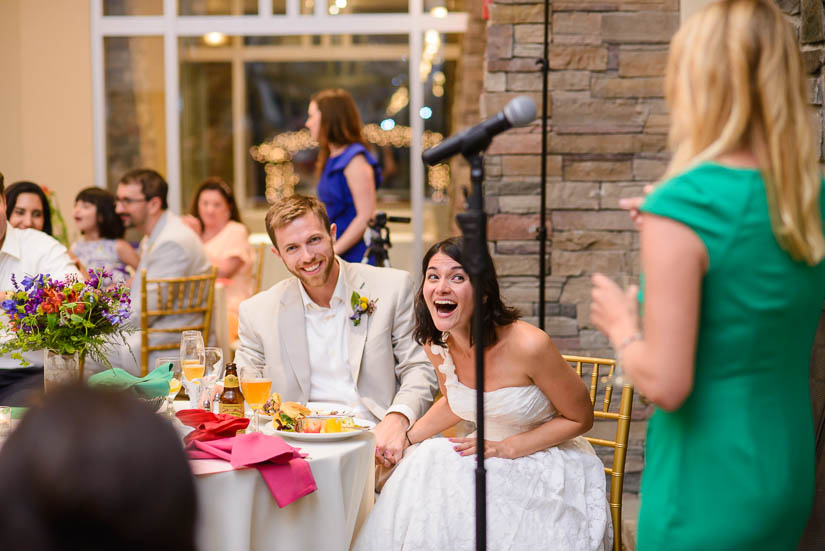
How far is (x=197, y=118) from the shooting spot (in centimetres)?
752

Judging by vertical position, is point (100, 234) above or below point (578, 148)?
below

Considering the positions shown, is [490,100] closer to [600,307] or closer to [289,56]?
[600,307]

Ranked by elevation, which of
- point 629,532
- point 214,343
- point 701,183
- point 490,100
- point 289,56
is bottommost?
point 629,532

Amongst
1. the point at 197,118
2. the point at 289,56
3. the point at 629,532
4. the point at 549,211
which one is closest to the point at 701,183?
the point at 629,532

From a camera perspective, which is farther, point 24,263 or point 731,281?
point 24,263

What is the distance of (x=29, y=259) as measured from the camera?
304 centimetres

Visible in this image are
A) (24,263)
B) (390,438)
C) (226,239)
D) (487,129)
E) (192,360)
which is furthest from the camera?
(226,239)

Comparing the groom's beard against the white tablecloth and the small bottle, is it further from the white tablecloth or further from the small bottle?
the white tablecloth

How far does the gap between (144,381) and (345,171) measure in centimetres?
241

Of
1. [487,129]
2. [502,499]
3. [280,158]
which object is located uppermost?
[280,158]

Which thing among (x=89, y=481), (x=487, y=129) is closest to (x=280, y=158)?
(x=487, y=129)

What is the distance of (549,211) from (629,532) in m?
1.40

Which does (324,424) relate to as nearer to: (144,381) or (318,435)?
(318,435)

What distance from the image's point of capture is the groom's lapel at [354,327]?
266cm
